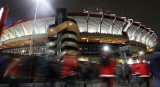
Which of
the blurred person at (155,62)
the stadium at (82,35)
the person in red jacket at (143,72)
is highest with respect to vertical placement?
the stadium at (82,35)

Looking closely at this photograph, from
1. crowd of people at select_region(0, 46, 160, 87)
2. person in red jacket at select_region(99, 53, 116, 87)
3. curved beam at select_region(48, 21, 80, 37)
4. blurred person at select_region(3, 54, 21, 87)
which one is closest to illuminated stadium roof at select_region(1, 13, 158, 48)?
curved beam at select_region(48, 21, 80, 37)

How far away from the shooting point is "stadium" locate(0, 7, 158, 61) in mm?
32906

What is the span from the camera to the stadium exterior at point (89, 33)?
130ft

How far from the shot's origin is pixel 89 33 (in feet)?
121

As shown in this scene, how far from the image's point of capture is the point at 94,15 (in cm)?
4078

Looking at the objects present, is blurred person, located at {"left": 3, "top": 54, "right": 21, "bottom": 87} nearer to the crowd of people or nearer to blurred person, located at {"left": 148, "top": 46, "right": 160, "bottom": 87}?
the crowd of people

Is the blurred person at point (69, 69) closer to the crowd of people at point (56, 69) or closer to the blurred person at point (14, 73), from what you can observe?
the crowd of people at point (56, 69)

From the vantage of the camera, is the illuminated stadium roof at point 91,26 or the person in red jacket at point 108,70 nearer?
the person in red jacket at point 108,70

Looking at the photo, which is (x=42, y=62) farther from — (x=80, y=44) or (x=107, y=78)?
(x=80, y=44)

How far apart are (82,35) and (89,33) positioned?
2.04 meters

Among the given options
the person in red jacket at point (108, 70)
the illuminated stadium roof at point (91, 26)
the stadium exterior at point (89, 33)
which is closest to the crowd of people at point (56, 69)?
the person in red jacket at point (108, 70)

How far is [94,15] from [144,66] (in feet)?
115

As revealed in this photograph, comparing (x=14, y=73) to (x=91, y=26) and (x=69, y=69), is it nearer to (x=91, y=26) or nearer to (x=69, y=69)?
(x=69, y=69)

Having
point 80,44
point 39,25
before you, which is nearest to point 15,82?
point 80,44
